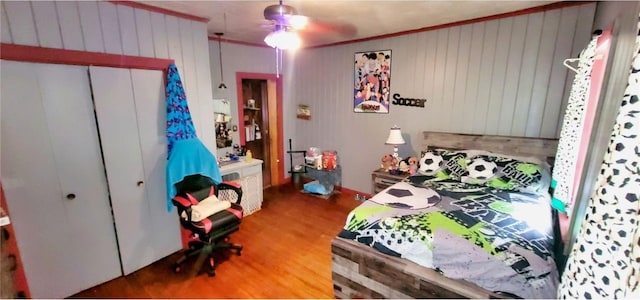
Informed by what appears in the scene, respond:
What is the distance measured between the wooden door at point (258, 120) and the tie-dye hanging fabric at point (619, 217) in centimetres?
417

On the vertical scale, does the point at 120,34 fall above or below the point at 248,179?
above

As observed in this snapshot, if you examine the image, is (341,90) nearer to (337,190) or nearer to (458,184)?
(337,190)

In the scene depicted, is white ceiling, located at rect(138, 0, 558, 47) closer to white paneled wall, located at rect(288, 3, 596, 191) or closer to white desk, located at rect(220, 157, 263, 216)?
white paneled wall, located at rect(288, 3, 596, 191)

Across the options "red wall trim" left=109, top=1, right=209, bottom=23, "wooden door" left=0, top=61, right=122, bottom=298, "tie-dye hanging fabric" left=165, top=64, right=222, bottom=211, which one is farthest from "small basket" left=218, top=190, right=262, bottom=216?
"red wall trim" left=109, top=1, right=209, bottom=23

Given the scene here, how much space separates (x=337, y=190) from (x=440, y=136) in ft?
6.25

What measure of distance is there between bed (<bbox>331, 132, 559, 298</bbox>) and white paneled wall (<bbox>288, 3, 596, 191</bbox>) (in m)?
0.49

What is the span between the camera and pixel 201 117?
2.90m

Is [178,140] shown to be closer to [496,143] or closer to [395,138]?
[395,138]

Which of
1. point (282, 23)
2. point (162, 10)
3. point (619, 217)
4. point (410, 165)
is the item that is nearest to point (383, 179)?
point (410, 165)

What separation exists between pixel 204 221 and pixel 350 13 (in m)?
2.43

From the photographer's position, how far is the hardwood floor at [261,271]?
2229mm

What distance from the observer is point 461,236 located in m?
1.73

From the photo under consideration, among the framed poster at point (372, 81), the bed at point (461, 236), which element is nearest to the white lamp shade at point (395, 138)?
the framed poster at point (372, 81)

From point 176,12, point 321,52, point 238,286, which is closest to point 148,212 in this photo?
point 238,286
